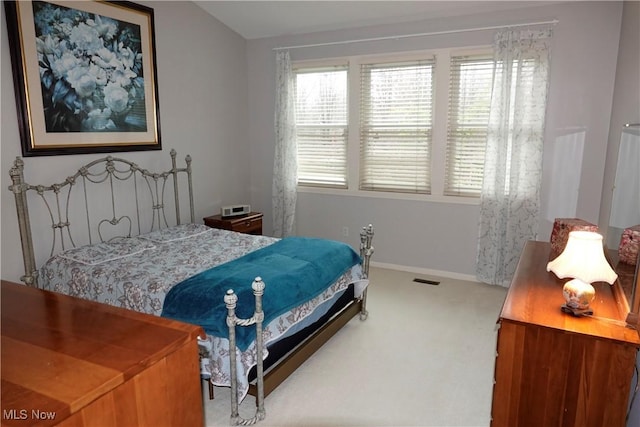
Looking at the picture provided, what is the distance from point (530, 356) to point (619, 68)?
303 cm

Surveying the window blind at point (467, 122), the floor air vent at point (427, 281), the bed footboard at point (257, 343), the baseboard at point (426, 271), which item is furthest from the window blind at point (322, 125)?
the bed footboard at point (257, 343)

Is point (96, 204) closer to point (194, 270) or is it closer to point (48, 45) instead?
point (48, 45)

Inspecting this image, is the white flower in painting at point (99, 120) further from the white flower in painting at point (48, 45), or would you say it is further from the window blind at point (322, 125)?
the window blind at point (322, 125)

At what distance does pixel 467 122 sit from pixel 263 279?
2.89m

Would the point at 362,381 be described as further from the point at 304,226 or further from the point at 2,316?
the point at 304,226

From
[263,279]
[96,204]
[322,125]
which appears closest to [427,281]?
[322,125]

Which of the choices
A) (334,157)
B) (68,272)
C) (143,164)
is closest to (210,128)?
(143,164)

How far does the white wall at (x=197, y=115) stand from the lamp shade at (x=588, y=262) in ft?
11.8

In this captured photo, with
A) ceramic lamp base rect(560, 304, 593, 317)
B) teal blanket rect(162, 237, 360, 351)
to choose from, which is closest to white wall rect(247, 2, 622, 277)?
teal blanket rect(162, 237, 360, 351)

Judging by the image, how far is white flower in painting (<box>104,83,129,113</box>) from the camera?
3686 mm

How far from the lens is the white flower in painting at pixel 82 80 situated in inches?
134

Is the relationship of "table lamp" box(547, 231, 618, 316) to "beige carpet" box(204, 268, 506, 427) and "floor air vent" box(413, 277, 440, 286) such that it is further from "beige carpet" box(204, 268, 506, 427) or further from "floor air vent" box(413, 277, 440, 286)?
"floor air vent" box(413, 277, 440, 286)

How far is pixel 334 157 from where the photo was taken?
16.7 feet

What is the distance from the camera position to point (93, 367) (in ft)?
3.25
